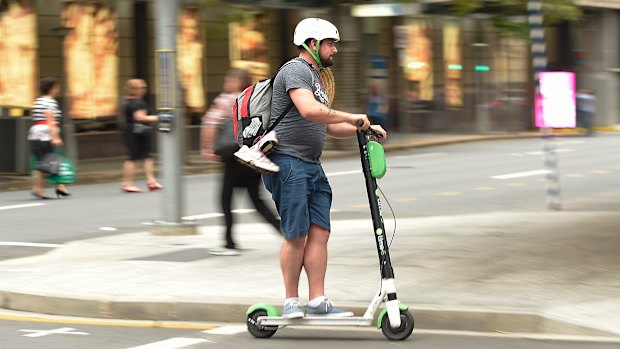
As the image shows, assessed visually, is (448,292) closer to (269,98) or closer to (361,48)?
(269,98)

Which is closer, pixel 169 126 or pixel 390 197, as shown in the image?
pixel 169 126

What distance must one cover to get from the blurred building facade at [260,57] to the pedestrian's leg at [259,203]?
4.18m

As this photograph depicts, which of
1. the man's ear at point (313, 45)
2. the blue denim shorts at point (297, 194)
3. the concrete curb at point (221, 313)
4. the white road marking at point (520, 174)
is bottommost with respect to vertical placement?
the concrete curb at point (221, 313)

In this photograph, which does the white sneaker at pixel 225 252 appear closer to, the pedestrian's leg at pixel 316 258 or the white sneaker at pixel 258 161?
the pedestrian's leg at pixel 316 258

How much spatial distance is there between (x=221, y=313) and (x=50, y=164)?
10478 mm

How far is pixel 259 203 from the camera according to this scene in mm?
10836

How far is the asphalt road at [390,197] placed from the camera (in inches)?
571

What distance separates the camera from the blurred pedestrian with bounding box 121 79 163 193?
18844 millimetres

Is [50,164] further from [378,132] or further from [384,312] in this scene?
[384,312]

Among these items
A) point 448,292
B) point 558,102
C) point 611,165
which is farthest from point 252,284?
point 611,165

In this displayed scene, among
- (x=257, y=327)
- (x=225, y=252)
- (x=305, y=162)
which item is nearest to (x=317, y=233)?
(x=305, y=162)

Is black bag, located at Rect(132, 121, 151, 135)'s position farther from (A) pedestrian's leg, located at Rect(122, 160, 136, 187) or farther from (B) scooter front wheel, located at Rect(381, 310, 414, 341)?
(B) scooter front wheel, located at Rect(381, 310, 414, 341)

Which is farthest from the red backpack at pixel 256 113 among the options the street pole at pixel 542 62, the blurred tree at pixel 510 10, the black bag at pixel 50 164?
the black bag at pixel 50 164

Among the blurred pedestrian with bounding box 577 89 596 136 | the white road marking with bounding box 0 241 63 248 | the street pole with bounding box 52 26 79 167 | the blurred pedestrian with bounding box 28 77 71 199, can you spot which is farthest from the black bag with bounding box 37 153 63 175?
the blurred pedestrian with bounding box 577 89 596 136
